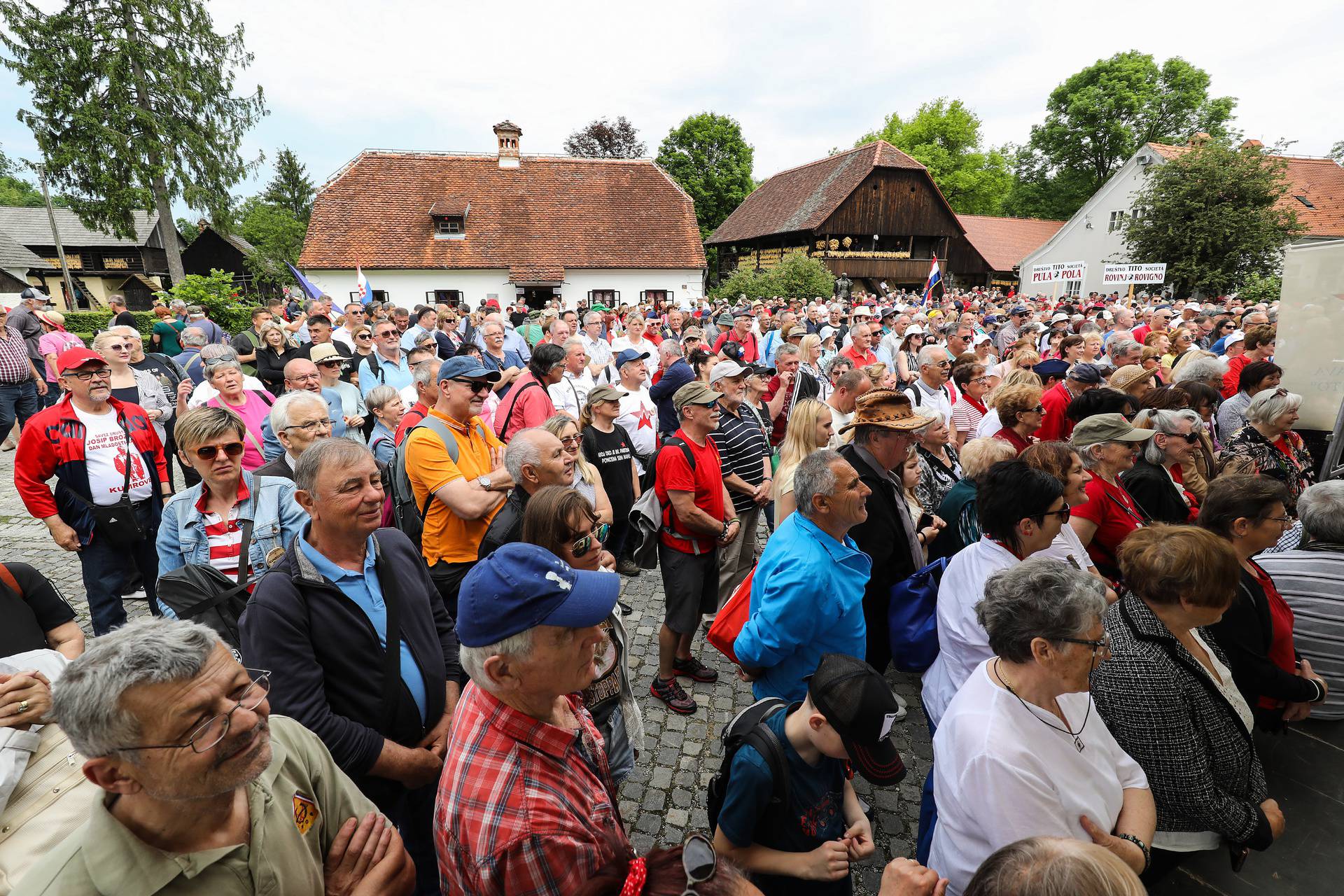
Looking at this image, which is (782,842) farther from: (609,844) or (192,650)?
(192,650)

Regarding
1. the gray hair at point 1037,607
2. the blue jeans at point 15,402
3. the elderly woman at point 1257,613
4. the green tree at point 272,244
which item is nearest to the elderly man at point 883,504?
the gray hair at point 1037,607

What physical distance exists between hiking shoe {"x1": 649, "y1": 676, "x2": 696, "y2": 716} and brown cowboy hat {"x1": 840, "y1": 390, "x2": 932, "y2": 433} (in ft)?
7.15

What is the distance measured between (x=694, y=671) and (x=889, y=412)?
237 centimetres

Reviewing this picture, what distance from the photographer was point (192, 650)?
1.41 m

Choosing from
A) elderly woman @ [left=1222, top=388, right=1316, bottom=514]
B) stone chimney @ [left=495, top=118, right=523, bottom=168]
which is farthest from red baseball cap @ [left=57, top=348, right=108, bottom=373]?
stone chimney @ [left=495, top=118, right=523, bottom=168]

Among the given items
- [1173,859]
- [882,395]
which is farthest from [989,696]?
[882,395]

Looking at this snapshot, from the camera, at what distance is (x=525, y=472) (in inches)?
137

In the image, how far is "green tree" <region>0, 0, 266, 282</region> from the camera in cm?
2239

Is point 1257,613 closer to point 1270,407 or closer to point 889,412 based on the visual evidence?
point 889,412

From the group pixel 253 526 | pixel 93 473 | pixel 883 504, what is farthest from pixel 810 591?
pixel 93 473

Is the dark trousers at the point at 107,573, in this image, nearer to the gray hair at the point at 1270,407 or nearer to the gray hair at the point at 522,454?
the gray hair at the point at 522,454

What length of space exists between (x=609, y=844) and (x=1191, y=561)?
2.39m

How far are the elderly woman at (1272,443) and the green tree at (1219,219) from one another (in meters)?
25.6

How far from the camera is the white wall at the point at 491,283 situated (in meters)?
27.7
